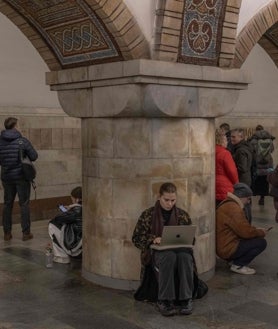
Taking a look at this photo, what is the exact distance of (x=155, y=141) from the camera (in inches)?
209

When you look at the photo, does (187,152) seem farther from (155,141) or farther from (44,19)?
(44,19)

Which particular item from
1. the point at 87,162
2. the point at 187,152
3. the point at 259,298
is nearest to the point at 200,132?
the point at 187,152

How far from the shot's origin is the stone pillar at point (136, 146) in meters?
5.14

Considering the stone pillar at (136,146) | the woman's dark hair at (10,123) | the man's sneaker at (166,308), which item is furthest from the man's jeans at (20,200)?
the man's sneaker at (166,308)

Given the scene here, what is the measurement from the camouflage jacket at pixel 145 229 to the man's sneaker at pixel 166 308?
451 mm

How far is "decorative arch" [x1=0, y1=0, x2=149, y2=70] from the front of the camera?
4.97 meters

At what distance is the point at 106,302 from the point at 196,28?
278cm

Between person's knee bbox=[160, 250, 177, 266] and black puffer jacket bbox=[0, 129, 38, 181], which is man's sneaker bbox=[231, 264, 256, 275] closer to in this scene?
person's knee bbox=[160, 250, 177, 266]

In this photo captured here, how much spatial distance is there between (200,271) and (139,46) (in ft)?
7.76

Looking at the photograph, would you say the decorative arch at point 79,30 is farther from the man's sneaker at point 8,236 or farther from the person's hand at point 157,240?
the man's sneaker at point 8,236

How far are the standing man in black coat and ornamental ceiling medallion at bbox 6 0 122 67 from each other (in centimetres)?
196

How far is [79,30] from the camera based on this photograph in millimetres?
5387

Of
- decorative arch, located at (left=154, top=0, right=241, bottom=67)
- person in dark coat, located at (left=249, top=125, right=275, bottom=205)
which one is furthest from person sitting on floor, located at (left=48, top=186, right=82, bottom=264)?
person in dark coat, located at (left=249, top=125, right=275, bottom=205)

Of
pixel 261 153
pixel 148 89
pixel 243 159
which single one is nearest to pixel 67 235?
pixel 148 89
